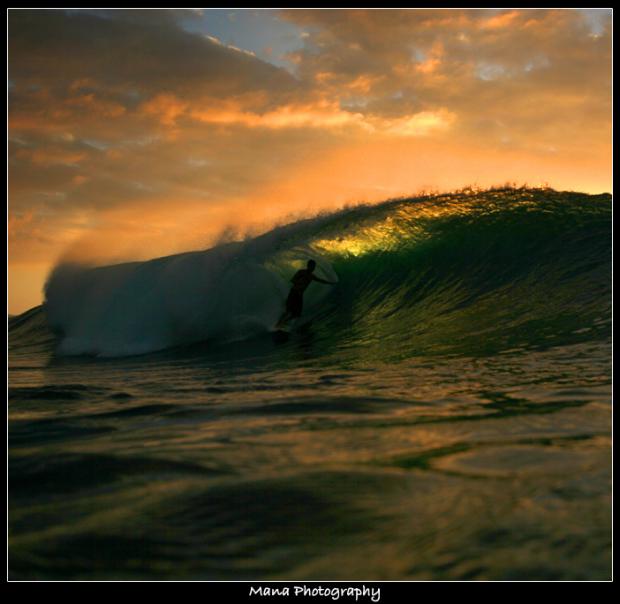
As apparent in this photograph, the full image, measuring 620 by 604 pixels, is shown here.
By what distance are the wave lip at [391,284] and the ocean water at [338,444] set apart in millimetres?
87

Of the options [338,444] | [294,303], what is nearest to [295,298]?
[294,303]

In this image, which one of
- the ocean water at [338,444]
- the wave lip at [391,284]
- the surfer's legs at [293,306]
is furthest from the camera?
the surfer's legs at [293,306]

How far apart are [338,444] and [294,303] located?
24.2 feet

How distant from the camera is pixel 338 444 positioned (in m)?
3.20

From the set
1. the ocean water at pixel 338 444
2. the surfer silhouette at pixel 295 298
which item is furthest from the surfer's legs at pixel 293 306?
the ocean water at pixel 338 444

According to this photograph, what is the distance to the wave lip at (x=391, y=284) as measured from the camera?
25.9ft

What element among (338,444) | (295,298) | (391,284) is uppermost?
(391,284)

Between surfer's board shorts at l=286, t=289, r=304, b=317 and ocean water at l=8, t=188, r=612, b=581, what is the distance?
0.46 m

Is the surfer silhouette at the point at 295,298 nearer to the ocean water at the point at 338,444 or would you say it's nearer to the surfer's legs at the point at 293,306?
the surfer's legs at the point at 293,306

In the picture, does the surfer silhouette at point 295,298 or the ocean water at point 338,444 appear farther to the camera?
the surfer silhouette at point 295,298

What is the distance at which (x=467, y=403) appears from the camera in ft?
13.3

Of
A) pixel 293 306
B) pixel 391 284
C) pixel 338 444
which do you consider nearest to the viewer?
pixel 338 444

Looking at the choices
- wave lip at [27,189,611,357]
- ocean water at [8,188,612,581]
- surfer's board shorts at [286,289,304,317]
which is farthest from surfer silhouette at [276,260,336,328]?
ocean water at [8,188,612,581]

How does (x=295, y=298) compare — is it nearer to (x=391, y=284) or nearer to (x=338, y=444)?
(x=391, y=284)
